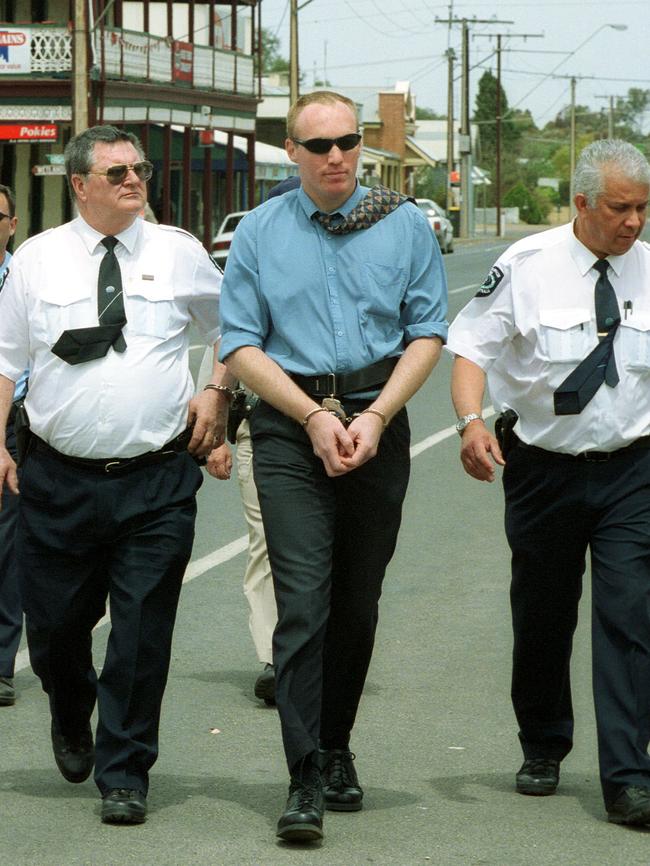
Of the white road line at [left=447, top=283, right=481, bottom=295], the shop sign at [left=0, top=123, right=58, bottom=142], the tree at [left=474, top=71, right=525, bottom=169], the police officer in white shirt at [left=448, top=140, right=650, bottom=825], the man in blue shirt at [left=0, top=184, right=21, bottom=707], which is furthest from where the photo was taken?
the tree at [left=474, top=71, right=525, bottom=169]

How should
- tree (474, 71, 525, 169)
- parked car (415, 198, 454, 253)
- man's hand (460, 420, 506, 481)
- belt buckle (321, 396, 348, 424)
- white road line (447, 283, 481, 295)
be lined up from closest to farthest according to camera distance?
belt buckle (321, 396, 348, 424)
man's hand (460, 420, 506, 481)
white road line (447, 283, 481, 295)
parked car (415, 198, 454, 253)
tree (474, 71, 525, 169)

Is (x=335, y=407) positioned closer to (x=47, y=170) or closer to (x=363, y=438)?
(x=363, y=438)

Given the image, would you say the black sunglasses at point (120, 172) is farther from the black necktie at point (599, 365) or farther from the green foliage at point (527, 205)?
the green foliage at point (527, 205)

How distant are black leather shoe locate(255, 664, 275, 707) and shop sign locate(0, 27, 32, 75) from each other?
33.1m

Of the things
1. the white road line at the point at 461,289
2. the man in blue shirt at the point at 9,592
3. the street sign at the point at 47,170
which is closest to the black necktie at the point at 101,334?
the man in blue shirt at the point at 9,592

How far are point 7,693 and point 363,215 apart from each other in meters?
2.52

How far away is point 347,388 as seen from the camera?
5547 mm

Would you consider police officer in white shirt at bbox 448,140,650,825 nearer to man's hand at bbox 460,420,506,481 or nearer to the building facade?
man's hand at bbox 460,420,506,481

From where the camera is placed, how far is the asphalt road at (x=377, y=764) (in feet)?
17.3

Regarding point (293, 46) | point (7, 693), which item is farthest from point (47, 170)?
point (7, 693)

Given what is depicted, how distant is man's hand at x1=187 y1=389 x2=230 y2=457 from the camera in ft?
19.1

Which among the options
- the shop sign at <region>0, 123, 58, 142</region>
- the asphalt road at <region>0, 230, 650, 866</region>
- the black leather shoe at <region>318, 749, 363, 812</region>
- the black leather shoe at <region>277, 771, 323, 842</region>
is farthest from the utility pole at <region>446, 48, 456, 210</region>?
the black leather shoe at <region>277, 771, 323, 842</region>

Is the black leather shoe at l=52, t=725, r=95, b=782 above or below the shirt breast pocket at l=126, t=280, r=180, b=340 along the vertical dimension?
below

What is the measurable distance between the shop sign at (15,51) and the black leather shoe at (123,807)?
113ft
